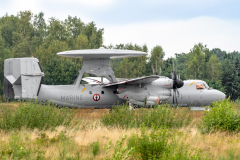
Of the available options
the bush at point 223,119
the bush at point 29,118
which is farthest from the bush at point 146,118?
the bush at point 29,118

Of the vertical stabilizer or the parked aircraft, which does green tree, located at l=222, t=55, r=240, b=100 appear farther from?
the vertical stabilizer

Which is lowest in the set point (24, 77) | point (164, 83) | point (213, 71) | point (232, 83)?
point (232, 83)

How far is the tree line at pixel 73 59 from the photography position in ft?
157

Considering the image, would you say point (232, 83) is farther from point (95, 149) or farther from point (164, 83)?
point (95, 149)

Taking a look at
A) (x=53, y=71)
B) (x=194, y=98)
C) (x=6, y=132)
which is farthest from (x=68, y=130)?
(x=53, y=71)

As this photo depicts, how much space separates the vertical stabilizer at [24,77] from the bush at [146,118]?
19.7 ft

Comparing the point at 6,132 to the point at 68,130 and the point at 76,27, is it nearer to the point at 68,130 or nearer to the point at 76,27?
the point at 68,130

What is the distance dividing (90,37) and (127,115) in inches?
2079

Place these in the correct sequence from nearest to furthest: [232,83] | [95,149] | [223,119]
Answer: [95,149] → [223,119] → [232,83]

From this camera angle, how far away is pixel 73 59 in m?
56.6

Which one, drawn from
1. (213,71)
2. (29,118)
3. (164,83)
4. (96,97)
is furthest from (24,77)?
(213,71)

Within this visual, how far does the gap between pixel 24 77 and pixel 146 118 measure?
8568mm

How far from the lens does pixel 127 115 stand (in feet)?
40.1

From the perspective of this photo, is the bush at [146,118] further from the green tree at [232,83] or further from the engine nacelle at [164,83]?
the green tree at [232,83]
